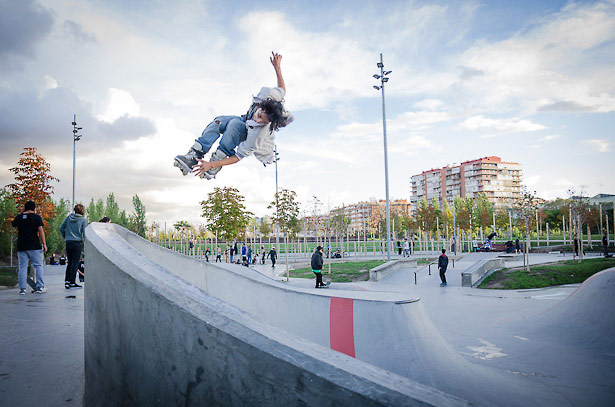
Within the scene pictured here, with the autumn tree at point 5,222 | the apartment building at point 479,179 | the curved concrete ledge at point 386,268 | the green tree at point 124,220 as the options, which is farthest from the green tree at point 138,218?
the apartment building at point 479,179

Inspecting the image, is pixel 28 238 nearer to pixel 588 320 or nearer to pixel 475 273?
pixel 588 320

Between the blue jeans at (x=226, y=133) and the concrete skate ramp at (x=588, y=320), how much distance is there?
6.85 metres

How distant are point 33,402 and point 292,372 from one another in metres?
2.00

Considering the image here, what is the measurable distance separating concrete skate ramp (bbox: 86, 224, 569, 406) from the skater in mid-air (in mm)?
1545

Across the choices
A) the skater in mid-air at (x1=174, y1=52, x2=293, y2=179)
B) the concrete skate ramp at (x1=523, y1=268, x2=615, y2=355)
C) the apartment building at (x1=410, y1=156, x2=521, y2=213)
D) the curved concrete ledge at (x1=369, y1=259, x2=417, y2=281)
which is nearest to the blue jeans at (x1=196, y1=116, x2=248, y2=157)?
the skater in mid-air at (x1=174, y1=52, x2=293, y2=179)

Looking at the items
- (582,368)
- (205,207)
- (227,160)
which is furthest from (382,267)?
(205,207)

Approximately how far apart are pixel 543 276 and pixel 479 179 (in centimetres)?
11724

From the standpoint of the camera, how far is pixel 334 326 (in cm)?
550

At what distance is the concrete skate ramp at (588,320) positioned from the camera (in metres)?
6.56

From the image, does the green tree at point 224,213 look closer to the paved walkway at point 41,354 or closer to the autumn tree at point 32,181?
the autumn tree at point 32,181

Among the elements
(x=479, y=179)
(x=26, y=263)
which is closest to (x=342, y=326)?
(x=26, y=263)

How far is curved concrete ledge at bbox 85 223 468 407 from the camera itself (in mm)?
1512

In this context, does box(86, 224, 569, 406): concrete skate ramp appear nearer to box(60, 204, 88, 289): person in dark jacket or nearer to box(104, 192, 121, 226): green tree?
box(60, 204, 88, 289): person in dark jacket

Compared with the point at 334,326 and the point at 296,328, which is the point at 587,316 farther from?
→ the point at 296,328
